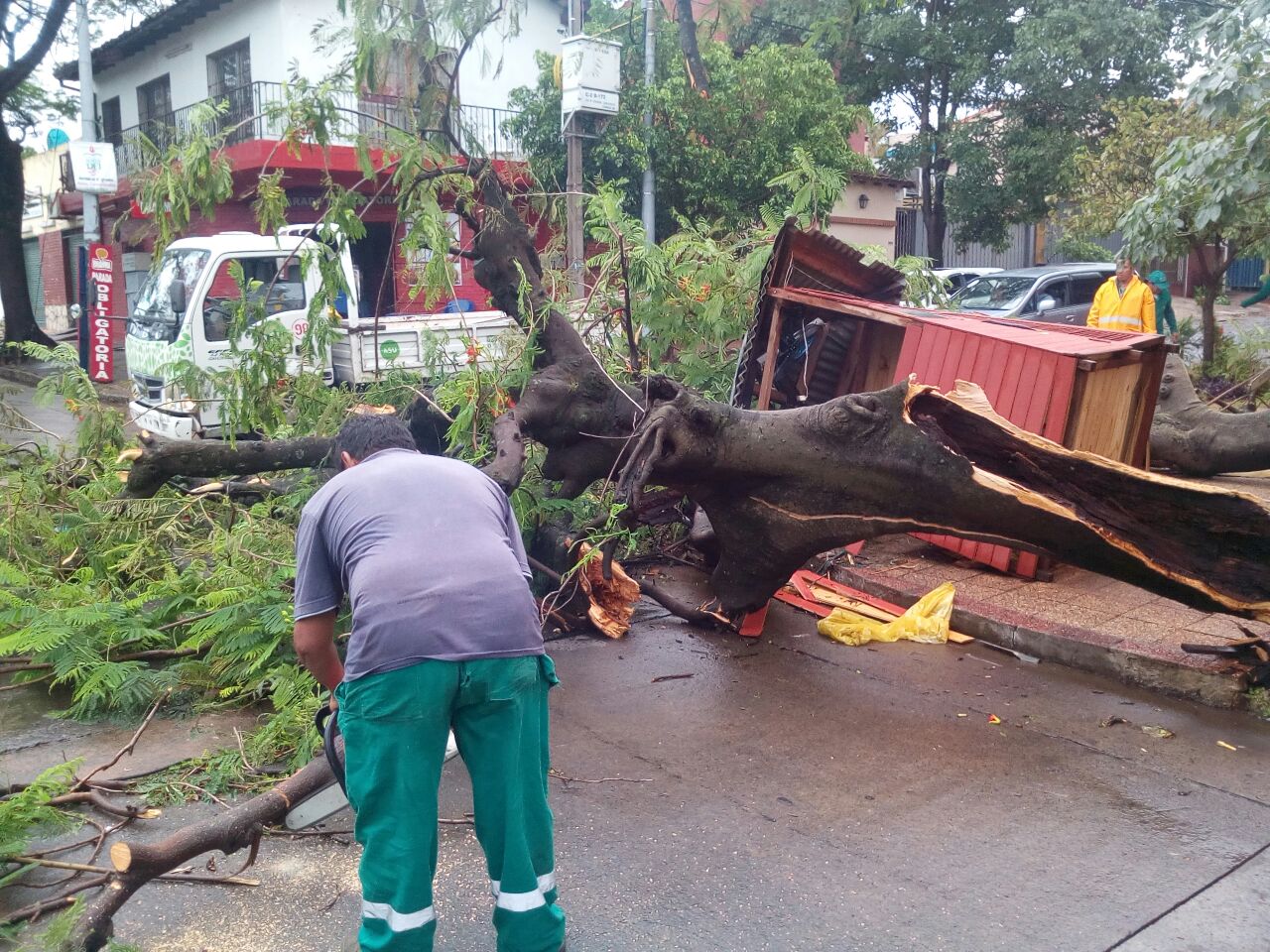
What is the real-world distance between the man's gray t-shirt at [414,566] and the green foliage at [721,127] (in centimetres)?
1278

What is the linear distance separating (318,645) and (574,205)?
6.75 m

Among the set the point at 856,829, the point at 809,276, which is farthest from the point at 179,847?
the point at 809,276

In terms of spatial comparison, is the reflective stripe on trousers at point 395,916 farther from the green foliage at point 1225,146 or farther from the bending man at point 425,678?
the green foliage at point 1225,146

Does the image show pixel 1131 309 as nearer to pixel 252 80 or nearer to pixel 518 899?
pixel 518 899

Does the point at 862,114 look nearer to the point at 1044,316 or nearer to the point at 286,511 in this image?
the point at 1044,316

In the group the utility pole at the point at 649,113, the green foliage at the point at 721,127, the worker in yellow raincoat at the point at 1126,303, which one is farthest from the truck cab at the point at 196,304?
the worker in yellow raincoat at the point at 1126,303

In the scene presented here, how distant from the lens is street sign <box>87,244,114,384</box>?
49.8 ft

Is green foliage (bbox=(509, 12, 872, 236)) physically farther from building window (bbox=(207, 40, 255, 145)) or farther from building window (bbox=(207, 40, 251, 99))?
building window (bbox=(207, 40, 251, 99))

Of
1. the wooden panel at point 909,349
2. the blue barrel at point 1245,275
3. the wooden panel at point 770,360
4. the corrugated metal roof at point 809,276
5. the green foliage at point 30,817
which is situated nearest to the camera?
the green foliage at point 30,817

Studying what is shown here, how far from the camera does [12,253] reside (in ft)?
68.2

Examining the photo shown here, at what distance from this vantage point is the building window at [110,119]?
79.4 feet

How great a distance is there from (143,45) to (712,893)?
78.1 ft

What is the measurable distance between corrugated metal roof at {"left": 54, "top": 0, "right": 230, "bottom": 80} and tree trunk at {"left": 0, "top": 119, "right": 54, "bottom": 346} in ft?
10.5

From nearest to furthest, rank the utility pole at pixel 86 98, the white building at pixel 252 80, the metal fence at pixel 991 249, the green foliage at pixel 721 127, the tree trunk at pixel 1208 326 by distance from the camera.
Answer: the tree trunk at pixel 1208 326 < the green foliage at pixel 721 127 < the utility pole at pixel 86 98 < the white building at pixel 252 80 < the metal fence at pixel 991 249
